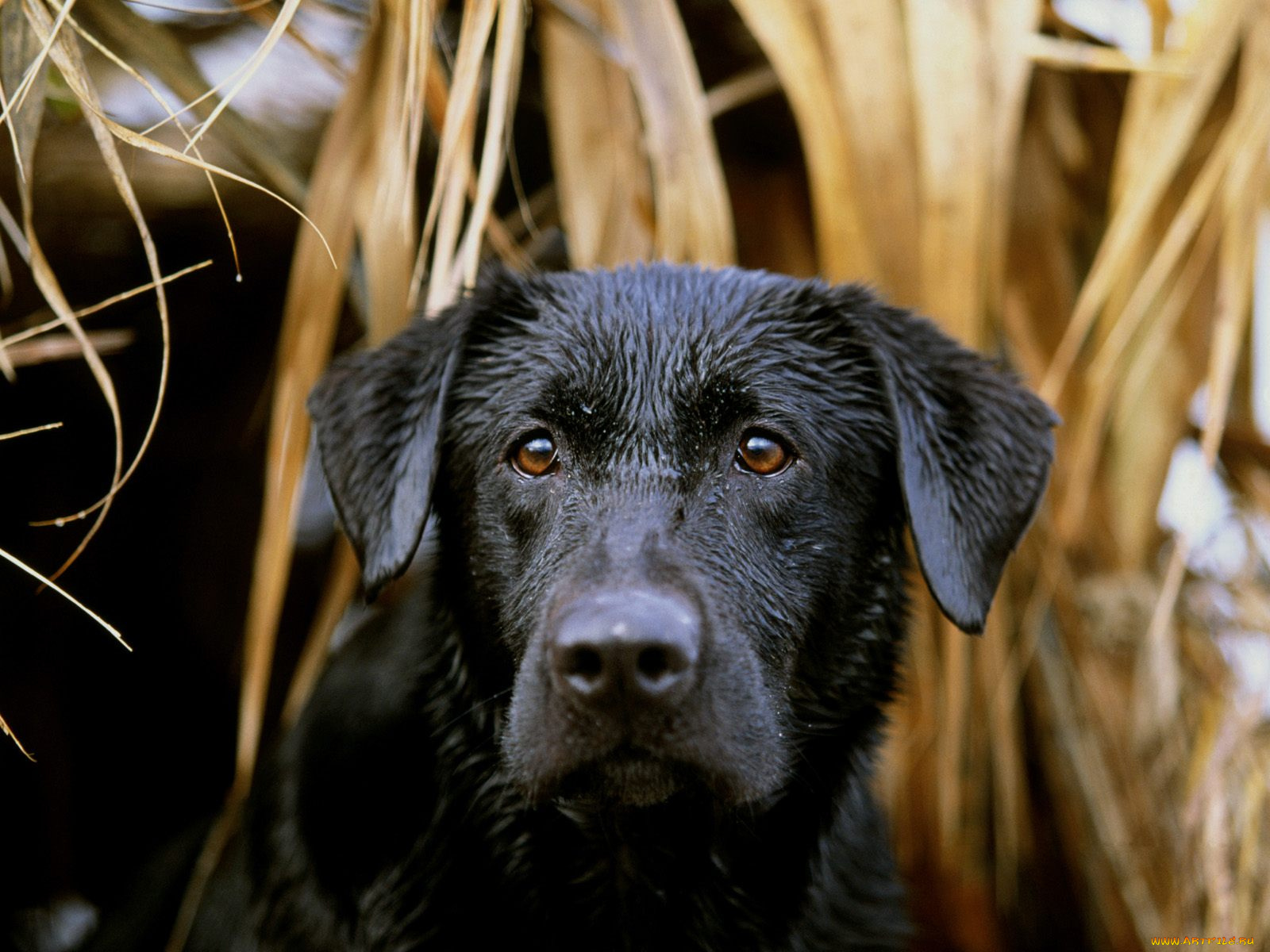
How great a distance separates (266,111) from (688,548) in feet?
7.65

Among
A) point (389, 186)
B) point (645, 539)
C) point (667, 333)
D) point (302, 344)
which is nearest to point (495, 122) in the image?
point (389, 186)

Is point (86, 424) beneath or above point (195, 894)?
above

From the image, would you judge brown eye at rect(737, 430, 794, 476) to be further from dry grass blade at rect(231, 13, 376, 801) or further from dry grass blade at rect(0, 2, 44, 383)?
dry grass blade at rect(0, 2, 44, 383)

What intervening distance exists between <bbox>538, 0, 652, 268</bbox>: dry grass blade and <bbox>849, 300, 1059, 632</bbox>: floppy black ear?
799 mm

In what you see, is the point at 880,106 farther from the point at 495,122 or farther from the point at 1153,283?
the point at 495,122

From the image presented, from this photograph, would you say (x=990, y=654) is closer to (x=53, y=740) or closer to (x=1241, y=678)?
(x=1241, y=678)

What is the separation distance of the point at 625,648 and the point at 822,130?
5.70 ft

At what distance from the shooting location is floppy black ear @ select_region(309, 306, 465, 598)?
198 centimetres

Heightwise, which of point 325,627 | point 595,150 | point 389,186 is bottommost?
point 325,627

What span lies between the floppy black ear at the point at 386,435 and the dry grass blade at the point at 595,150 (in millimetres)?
692

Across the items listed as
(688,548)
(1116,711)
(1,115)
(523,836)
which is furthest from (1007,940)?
(1,115)

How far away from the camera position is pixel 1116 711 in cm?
297

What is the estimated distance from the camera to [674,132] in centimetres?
256

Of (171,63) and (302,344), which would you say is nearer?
(171,63)
